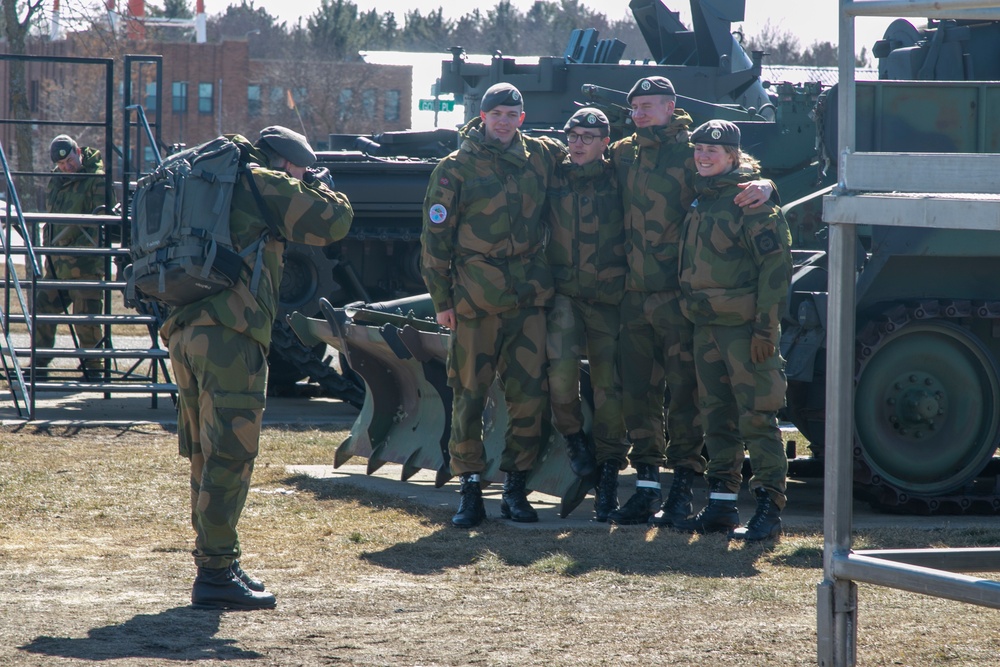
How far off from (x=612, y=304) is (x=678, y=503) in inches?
41.2

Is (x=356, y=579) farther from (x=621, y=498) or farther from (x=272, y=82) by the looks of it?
(x=272, y=82)

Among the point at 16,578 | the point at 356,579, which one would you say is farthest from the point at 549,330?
the point at 16,578

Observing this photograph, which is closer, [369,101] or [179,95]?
[179,95]

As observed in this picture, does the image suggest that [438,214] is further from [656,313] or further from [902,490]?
[902,490]

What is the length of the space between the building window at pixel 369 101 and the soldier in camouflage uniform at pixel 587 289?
2059 inches

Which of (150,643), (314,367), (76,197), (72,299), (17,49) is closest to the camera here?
(150,643)

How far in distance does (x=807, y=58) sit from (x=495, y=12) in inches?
671

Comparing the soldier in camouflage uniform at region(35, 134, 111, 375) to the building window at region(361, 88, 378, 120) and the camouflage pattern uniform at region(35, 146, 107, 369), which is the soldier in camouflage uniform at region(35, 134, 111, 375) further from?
the building window at region(361, 88, 378, 120)

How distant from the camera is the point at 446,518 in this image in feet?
23.8

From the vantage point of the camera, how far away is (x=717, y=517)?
6840 mm

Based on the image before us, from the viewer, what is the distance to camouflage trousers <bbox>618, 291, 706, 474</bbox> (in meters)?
6.98

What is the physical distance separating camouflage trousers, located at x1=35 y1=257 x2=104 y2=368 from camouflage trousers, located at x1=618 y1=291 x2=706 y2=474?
6377mm

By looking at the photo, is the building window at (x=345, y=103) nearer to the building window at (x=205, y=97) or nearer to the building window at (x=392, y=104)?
the building window at (x=392, y=104)

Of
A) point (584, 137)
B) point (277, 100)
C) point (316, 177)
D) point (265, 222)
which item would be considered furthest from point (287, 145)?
point (277, 100)
